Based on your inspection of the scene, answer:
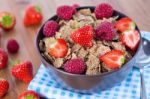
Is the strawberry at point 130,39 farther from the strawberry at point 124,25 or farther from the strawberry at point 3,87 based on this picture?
the strawberry at point 3,87

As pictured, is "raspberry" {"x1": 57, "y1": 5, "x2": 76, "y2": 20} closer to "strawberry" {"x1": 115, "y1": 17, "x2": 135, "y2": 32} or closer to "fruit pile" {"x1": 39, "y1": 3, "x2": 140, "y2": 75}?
"fruit pile" {"x1": 39, "y1": 3, "x2": 140, "y2": 75}

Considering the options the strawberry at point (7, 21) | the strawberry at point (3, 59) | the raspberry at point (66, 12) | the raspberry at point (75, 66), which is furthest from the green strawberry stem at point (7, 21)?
the raspberry at point (75, 66)

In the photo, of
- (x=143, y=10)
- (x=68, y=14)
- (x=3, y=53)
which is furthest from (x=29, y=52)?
(x=143, y=10)

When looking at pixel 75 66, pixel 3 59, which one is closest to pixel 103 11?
pixel 75 66

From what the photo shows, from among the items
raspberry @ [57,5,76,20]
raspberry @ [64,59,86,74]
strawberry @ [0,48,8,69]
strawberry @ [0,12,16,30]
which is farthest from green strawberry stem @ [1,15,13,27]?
raspberry @ [64,59,86,74]

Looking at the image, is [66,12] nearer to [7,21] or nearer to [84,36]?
[84,36]

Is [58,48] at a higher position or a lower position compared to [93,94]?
higher
